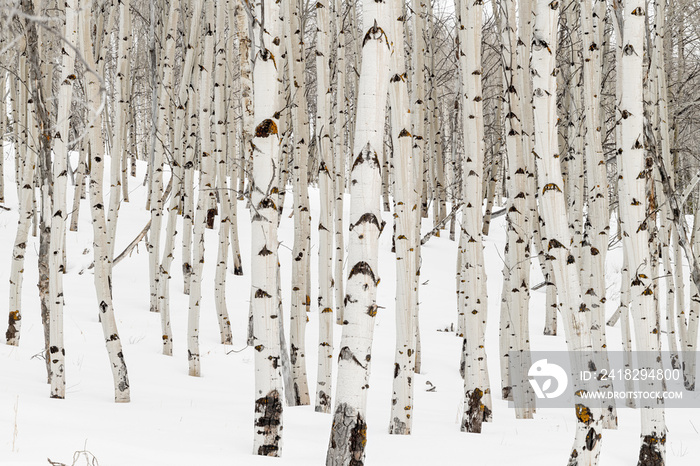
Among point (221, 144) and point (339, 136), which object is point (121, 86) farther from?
point (339, 136)

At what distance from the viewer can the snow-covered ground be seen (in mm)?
3428

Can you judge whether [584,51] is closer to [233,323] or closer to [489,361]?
[489,361]

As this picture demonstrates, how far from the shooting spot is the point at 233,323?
920 centimetres

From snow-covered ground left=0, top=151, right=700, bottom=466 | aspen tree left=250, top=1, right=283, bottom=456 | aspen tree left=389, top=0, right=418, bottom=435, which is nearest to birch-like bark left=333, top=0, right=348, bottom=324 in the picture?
snow-covered ground left=0, top=151, right=700, bottom=466

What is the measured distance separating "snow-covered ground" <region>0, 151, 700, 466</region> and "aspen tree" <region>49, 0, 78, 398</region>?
32 centimetres

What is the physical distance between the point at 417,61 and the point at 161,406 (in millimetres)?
4560

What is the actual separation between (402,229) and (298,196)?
179 cm

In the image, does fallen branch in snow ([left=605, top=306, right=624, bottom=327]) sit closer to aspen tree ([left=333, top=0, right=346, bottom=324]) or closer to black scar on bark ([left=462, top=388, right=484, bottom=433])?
aspen tree ([left=333, top=0, right=346, bottom=324])

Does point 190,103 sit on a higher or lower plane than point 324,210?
higher

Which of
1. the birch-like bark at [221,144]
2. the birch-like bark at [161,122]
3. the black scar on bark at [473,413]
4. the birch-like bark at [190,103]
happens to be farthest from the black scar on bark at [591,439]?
the birch-like bark at [190,103]

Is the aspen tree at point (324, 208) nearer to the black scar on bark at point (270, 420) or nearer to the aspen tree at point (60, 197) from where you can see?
the black scar on bark at point (270, 420)

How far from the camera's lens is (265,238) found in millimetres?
3434

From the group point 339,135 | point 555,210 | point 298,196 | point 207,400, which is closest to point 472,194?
point 555,210

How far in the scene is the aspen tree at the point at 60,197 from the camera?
438cm
